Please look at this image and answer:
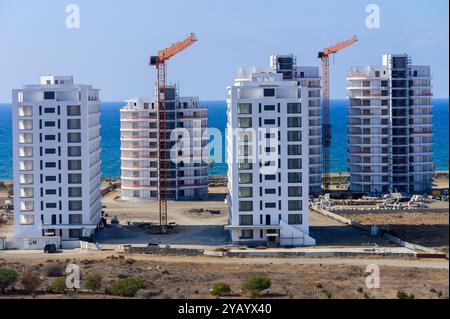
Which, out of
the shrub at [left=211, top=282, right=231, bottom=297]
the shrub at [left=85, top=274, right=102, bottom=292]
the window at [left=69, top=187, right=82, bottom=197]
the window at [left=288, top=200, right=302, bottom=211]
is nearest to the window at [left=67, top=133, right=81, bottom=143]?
the window at [left=69, top=187, right=82, bottom=197]

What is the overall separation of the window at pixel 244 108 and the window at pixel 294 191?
7.62 meters

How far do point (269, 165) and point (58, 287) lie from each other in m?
25.8

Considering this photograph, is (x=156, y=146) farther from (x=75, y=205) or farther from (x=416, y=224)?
(x=416, y=224)

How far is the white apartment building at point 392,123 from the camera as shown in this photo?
109500 mm

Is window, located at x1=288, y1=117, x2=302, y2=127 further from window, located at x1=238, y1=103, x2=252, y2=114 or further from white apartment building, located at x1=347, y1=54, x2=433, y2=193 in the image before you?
white apartment building, located at x1=347, y1=54, x2=433, y2=193

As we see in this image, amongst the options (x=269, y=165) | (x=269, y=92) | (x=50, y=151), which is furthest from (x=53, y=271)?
(x=269, y=92)

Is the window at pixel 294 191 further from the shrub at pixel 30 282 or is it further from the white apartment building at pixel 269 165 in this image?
→ the shrub at pixel 30 282

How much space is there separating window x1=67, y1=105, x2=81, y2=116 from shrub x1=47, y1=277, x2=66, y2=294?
79.2ft

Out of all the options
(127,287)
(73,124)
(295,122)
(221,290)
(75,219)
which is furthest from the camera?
(73,124)

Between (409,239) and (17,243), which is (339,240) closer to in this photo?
(409,239)

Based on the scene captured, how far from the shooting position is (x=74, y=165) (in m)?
78.7

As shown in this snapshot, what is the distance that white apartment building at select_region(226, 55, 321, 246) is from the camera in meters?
75.2

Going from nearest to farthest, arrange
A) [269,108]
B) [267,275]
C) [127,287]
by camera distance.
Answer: [127,287], [267,275], [269,108]

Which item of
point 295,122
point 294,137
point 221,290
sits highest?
point 295,122
